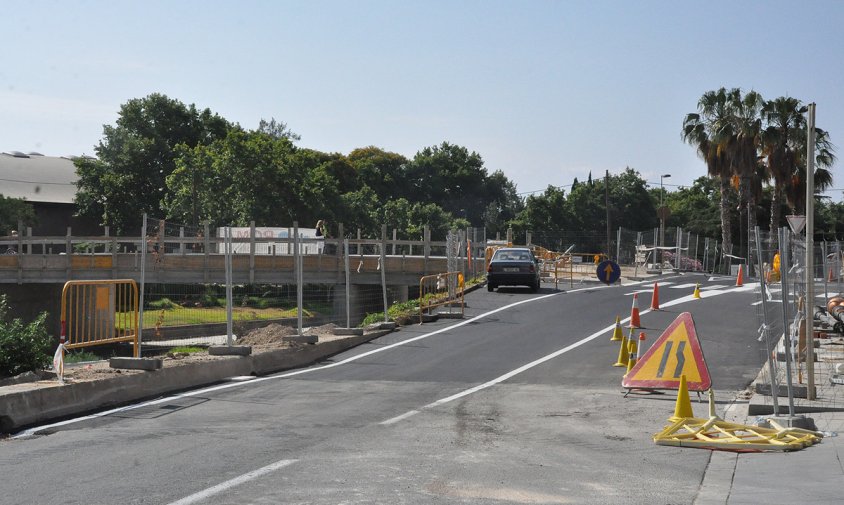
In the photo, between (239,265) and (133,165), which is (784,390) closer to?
(239,265)

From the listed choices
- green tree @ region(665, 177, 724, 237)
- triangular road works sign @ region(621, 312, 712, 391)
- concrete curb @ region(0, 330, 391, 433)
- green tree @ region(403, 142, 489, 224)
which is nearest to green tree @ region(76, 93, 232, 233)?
green tree @ region(403, 142, 489, 224)

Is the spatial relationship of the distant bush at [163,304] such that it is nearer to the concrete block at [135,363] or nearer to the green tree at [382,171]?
the concrete block at [135,363]

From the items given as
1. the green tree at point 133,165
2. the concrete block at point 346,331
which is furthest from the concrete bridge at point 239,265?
the green tree at point 133,165

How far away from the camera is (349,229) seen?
77.9m

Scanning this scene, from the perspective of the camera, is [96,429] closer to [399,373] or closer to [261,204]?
[399,373]

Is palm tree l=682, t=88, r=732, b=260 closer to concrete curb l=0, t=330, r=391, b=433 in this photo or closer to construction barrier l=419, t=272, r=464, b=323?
construction barrier l=419, t=272, r=464, b=323

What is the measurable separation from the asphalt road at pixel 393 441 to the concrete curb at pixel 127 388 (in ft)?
1.82

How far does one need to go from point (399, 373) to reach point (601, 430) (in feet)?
19.4

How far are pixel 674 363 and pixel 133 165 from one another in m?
72.7

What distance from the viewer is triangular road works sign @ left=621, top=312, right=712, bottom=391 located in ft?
41.6

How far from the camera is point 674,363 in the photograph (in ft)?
43.3

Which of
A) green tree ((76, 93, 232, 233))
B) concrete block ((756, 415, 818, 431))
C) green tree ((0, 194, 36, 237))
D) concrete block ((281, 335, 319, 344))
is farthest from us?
green tree ((76, 93, 232, 233))

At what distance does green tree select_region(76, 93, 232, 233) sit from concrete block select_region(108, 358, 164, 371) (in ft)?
220

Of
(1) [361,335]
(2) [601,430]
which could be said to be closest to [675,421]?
(2) [601,430]
